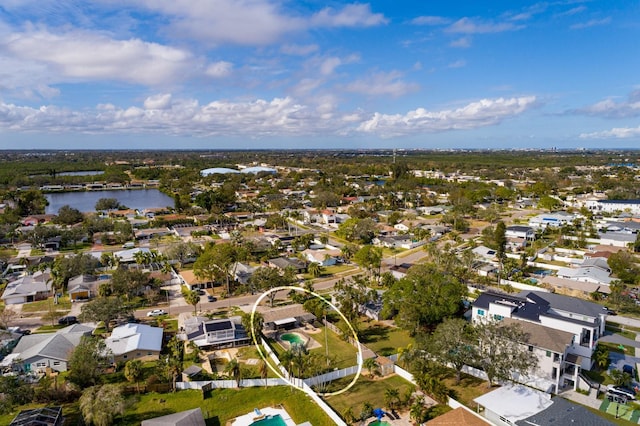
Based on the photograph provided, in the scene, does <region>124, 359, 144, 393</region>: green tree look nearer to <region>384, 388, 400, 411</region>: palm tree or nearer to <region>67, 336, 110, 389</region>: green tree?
<region>67, 336, 110, 389</region>: green tree

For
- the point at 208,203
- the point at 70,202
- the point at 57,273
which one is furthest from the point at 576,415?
the point at 70,202

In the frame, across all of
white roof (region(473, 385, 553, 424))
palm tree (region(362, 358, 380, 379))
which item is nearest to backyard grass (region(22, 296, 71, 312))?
palm tree (region(362, 358, 380, 379))

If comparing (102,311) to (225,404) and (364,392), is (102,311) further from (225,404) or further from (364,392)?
(364,392)

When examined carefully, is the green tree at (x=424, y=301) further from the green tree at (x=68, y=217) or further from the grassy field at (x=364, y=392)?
the green tree at (x=68, y=217)

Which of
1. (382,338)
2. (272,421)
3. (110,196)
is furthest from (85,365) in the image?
(110,196)

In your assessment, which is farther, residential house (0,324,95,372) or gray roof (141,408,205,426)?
residential house (0,324,95,372)
